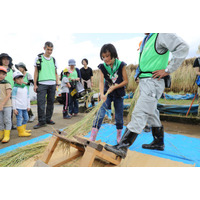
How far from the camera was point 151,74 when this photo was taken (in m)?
1.68

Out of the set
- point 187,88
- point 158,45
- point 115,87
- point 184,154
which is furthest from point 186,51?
point 187,88

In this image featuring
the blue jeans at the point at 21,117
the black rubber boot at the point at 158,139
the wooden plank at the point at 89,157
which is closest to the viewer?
the wooden plank at the point at 89,157

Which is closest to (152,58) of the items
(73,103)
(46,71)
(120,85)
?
(120,85)

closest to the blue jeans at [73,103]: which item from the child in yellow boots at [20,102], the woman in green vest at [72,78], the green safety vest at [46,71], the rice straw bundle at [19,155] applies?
the woman in green vest at [72,78]

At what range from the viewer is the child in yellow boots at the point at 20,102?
106 inches

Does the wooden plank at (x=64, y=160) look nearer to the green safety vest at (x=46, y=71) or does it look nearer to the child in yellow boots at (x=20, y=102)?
the child in yellow boots at (x=20, y=102)

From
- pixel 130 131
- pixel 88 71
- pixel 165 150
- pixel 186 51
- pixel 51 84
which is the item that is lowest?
pixel 165 150

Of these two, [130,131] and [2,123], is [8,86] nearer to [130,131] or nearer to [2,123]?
[2,123]

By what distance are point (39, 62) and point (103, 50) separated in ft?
6.33

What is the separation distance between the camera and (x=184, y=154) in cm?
200

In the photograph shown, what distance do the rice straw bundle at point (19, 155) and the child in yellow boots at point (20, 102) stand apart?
83 cm

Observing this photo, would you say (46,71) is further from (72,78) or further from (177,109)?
(177,109)

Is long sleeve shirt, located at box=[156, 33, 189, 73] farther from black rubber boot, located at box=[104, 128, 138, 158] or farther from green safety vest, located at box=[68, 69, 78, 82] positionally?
green safety vest, located at box=[68, 69, 78, 82]

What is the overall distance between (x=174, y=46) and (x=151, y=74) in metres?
0.36
